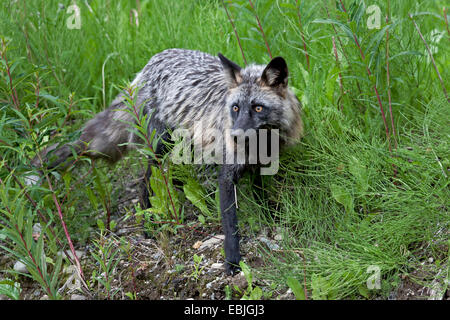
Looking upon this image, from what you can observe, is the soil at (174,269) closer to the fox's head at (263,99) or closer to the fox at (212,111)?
the fox at (212,111)

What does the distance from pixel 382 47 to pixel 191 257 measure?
85.9 inches

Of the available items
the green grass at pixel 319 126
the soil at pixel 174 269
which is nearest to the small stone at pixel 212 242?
the soil at pixel 174 269

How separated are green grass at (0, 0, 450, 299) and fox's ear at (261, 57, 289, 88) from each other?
33 centimetres

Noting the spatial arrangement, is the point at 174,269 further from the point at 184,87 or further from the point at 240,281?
→ the point at 184,87

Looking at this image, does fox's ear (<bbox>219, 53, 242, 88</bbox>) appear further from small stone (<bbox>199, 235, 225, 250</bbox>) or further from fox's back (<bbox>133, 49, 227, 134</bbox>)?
small stone (<bbox>199, 235, 225, 250</bbox>)

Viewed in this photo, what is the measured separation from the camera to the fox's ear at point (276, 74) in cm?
358

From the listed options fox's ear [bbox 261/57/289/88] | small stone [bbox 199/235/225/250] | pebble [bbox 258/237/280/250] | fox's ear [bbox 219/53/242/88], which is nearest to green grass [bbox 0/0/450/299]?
pebble [bbox 258/237/280/250]

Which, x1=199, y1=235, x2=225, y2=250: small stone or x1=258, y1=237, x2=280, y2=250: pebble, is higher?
x1=258, y1=237, x2=280, y2=250: pebble

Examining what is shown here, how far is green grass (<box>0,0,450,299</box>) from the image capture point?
10.0 ft

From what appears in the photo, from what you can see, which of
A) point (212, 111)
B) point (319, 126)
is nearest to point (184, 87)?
point (212, 111)

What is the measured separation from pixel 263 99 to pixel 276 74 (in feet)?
0.70

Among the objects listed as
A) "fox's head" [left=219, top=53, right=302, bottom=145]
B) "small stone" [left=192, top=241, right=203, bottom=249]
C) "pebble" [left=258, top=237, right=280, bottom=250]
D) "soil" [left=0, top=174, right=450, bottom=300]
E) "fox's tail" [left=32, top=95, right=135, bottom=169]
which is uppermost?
"fox's head" [left=219, top=53, right=302, bottom=145]

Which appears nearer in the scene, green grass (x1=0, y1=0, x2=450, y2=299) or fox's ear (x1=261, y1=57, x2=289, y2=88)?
green grass (x1=0, y1=0, x2=450, y2=299)

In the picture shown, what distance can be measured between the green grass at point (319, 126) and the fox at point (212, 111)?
214 mm
